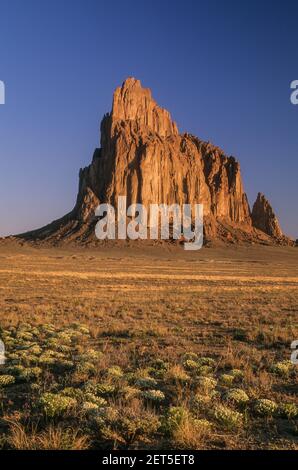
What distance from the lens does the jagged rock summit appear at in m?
144

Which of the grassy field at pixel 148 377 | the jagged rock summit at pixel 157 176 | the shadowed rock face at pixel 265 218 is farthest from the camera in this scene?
the shadowed rock face at pixel 265 218

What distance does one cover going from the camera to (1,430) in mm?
7195

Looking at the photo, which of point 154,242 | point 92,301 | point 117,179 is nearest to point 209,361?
point 92,301

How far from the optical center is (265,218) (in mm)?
171125

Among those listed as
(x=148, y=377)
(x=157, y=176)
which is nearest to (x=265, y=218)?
(x=157, y=176)

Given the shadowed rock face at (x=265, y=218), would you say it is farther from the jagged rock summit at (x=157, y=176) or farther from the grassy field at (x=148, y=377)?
the grassy field at (x=148, y=377)

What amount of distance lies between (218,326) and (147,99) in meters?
168

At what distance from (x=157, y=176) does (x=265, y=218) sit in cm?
4576

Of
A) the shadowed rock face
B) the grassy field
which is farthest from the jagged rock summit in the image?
the grassy field

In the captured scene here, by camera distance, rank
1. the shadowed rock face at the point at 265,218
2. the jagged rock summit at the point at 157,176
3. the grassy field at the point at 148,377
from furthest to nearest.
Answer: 1. the shadowed rock face at the point at 265,218
2. the jagged rock summit at the point at 157,176
3. the grassy field at the point at 148,377

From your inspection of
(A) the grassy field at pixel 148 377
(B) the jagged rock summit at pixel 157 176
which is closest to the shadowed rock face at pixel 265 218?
(B) the jagged rock summit at pixel 157 176

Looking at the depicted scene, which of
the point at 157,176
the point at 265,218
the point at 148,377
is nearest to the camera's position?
the point at 148,377

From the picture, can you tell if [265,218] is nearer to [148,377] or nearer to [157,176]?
[157,176]

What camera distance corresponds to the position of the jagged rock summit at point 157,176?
14375cm
